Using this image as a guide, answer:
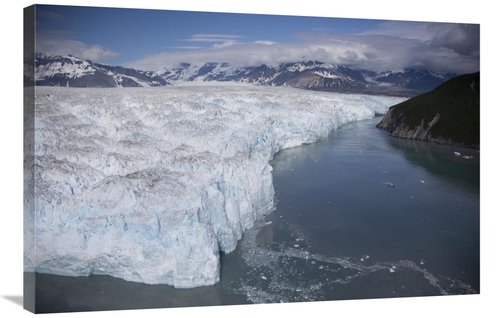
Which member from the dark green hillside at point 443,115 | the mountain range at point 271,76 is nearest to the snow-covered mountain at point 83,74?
the mountain range at point 271,76

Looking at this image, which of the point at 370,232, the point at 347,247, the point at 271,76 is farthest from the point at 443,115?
the point at 347,247

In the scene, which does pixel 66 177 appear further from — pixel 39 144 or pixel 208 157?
pixel 208 157

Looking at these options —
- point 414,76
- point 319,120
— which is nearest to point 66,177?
point 414,76

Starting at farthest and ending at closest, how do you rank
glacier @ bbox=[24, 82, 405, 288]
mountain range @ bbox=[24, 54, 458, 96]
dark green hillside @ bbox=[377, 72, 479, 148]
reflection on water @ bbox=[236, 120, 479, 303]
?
1. dark green hillside @ bbox=[377, 72, 479, 148]
2. mountain range @ bbox=[24, 54, 458, 96]
3. reflection on water @ bbox=[236, 120, 479, 303]
4. glacier @ bbox=[24, 82, 405, 288]

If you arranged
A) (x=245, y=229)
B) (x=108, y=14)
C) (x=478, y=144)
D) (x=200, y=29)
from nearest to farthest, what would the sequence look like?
(x=108, y=14)
(x=200, y=29)
(x=478, y=144)
(x=245, y=229)

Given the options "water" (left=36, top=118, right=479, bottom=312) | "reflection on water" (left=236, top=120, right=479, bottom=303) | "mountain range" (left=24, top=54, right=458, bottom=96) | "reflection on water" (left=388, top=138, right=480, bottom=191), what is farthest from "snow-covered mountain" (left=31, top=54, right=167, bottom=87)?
"reflection on water" (left=388, top=138, right=480, bottom=191)

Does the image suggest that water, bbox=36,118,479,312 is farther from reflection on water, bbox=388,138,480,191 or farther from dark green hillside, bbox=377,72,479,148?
dark green hillside, bbox=377,72,479,148

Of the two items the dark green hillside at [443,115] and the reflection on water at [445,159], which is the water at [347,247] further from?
the dark green hillside at [443,115]

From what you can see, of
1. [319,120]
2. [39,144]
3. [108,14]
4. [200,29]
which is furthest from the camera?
[319,120]
